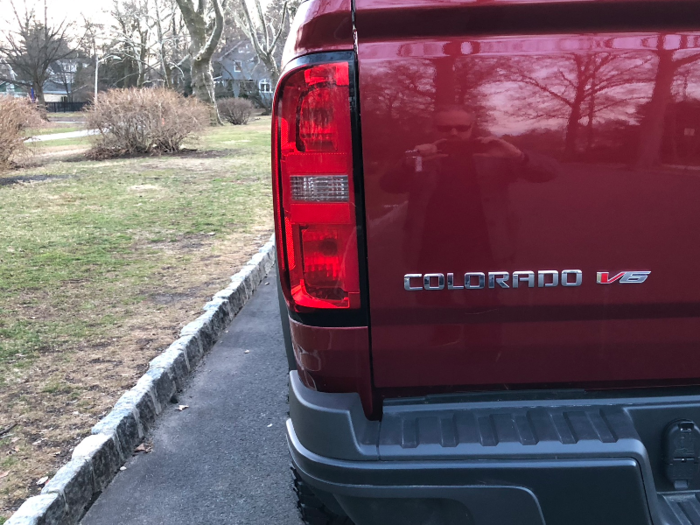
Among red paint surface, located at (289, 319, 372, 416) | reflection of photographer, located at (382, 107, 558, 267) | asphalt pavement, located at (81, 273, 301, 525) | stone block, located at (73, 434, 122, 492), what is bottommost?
asphalt pavement, located at (81, 273, 301, 525)

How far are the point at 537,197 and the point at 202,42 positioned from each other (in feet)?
96.2

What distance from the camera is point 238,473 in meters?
3.01

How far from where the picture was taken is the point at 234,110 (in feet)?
111

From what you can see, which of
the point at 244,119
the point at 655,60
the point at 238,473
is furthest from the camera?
the point at 244,119

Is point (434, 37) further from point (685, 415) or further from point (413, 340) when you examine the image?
point (685, 415)

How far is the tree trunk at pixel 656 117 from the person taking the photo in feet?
5.19

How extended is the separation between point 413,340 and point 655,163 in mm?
789

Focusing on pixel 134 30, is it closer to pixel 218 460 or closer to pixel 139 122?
pixel 139 122

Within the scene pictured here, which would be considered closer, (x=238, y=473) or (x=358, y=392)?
(x=358, y=392)

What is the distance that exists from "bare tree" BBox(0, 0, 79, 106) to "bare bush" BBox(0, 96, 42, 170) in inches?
1670

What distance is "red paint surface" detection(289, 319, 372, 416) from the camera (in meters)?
1.78

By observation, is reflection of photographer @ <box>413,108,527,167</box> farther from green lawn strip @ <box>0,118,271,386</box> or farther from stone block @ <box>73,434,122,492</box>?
green lawn strip @ <box>0,118,271,386</box>

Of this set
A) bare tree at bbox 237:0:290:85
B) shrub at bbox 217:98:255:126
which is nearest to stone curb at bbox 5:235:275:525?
shrub at bbox 217:98:255:126

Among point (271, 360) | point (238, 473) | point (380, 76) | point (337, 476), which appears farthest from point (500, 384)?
point (271, 360)
